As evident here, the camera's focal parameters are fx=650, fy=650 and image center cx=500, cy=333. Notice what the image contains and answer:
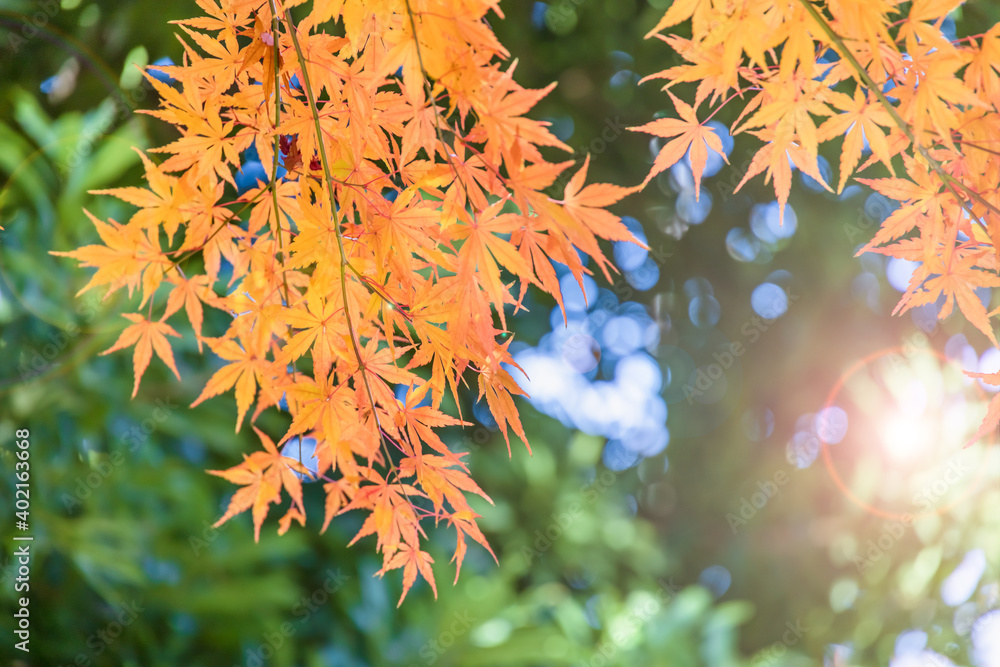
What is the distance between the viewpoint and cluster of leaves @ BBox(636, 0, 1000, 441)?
417 mm

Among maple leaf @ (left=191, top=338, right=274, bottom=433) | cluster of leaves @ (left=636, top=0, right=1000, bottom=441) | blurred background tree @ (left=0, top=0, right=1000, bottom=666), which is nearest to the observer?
cluster of leaves @ (left=636, top=0, right=1000, bottom=441)

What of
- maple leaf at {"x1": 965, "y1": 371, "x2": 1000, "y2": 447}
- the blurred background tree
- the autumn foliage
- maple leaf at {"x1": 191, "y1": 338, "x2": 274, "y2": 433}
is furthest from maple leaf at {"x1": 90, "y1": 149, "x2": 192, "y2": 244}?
the blurred background tree

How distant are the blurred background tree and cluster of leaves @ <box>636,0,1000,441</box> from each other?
176 centimetres

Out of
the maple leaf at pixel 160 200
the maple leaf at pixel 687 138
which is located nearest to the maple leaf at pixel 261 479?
the maple leaf at pixel 160 200

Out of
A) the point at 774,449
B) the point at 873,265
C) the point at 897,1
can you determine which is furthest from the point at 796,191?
the point at 897,1

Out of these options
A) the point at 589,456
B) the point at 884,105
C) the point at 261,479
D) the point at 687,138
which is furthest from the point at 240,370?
the point at 589,456

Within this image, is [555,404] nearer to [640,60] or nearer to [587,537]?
[587,537]

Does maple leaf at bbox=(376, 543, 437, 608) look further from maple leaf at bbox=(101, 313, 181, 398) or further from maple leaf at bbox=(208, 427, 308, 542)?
maple leaf at bbox=(101, 313, 181, 398)

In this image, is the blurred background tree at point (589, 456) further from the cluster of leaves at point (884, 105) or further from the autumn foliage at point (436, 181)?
the cluster of leaves at point (884, 105)

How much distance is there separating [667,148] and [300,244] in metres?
0.32

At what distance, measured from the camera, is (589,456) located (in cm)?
260

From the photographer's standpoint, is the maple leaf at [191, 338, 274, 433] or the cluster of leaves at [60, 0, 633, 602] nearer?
the cluster of leaves at [60, 0, 633, 602]

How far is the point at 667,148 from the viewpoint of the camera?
561 millimetres

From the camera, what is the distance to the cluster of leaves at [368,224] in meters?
0.42
